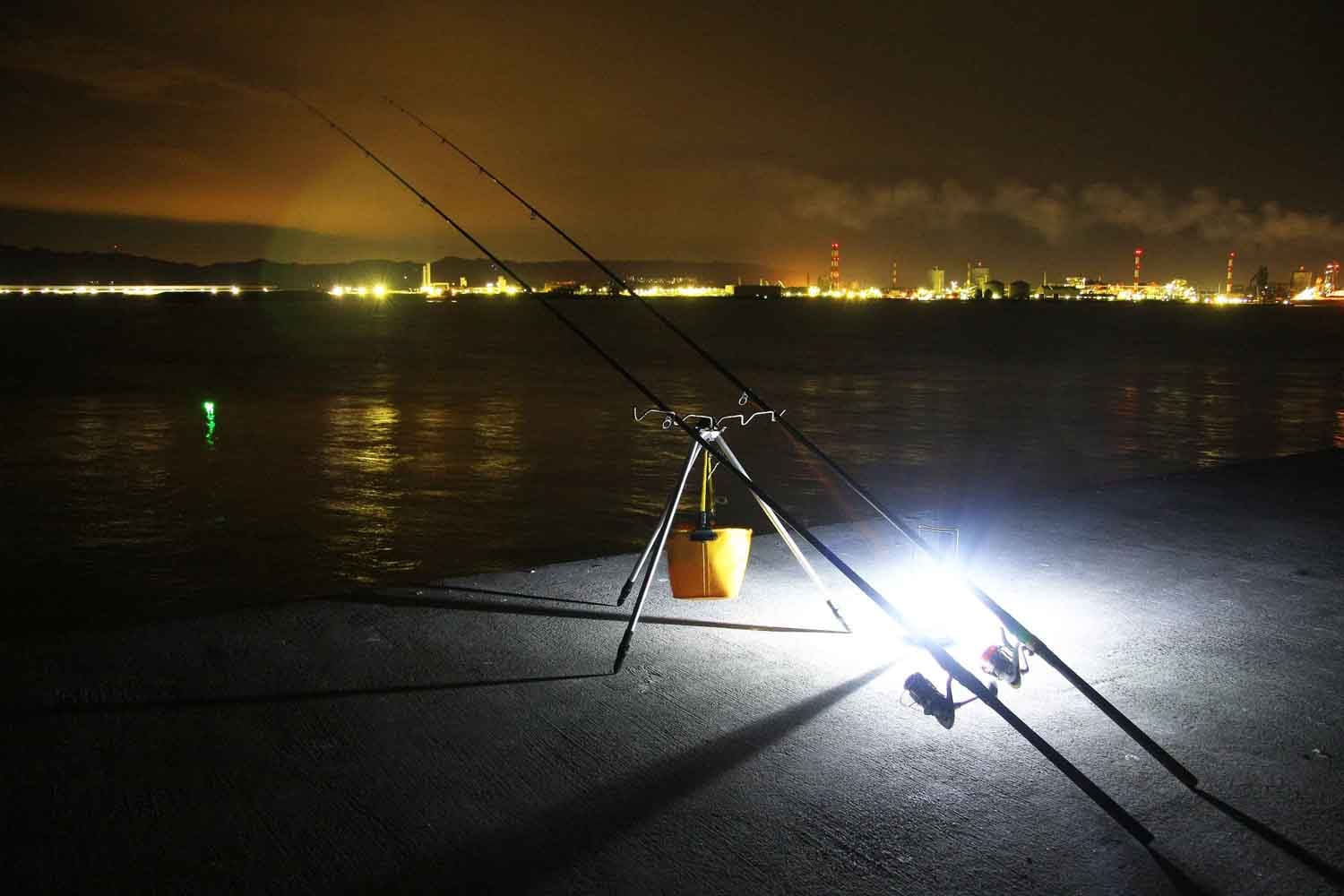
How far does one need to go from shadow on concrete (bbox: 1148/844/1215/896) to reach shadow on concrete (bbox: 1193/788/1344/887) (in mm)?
402

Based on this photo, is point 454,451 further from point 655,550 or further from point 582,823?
point 582,823

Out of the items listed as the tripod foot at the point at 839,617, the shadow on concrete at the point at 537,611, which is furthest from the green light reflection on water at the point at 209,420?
the tripod foot at the point at 839,617

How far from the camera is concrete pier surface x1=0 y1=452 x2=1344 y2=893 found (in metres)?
3.35

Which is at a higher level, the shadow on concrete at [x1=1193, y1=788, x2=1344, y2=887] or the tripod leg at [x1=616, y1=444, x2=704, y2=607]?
the tripod leg at [x1=616, y1=444, x2=704, y2=607]

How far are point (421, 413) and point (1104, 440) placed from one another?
37.8 ft

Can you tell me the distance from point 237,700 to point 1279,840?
3.88 m

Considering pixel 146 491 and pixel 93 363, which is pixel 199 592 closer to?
pixel 146 491

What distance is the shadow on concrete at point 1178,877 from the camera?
3.23 meters

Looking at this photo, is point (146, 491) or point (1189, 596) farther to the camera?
point (146, 491)

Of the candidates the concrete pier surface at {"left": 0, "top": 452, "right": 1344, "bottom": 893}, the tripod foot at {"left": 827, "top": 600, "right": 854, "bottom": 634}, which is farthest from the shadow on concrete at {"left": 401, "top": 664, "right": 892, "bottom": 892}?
the tripod foot at {"left": 827, "top": 600, "right": 854, "bottom": 634}

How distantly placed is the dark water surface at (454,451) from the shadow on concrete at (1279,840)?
5.70 metres

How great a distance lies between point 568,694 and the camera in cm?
468

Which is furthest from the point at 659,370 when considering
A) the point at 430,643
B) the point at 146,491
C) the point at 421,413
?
the point at 430,643

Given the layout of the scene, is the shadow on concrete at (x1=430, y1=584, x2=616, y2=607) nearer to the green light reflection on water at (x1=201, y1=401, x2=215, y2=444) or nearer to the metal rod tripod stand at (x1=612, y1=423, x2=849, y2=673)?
the metal rod tripod stand at (x1=612, y1=423, x2=849, y2=673)
